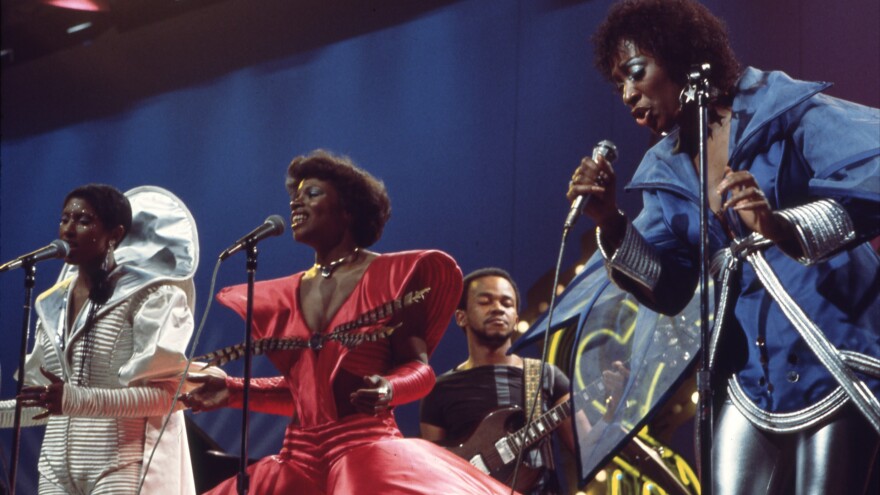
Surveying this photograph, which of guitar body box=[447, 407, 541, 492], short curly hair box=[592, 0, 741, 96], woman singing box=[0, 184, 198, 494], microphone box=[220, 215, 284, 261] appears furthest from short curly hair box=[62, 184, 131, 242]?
short curly hair box=[592, 0, 741, 96]

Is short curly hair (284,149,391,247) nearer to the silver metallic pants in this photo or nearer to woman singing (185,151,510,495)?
woman singing (185,151,510,495)

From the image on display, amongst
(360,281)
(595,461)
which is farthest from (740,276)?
(360,281)

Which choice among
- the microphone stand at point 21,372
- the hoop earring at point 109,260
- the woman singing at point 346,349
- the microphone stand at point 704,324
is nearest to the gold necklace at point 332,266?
the woman singing at point 346,349

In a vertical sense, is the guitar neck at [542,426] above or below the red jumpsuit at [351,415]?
below

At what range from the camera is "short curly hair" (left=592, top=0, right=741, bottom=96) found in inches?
112

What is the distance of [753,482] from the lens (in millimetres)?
2432

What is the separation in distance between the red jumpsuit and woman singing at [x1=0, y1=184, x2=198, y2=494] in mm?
539

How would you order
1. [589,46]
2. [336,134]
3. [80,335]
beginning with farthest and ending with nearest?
[336,134] < [589,46] < [80,335]

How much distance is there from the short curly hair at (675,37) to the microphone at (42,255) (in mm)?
2461

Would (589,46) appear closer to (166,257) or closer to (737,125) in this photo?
(166,257)

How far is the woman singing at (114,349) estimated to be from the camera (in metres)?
4.22

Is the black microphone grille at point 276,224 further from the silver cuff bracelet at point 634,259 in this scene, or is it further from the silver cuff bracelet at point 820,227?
the silver cuff bracelet at point 820,227

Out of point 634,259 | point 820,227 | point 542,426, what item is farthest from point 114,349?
point 820,227

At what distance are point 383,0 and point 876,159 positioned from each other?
4.75m
